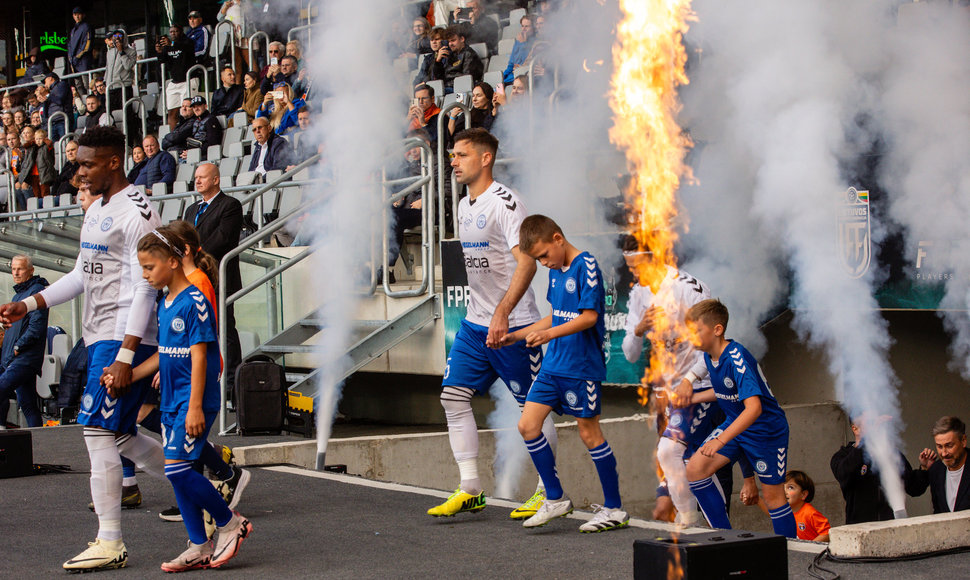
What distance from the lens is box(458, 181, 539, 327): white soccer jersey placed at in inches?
235

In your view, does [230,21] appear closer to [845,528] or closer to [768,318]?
[768,318]

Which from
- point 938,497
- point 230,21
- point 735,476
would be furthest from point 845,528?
point 230,21

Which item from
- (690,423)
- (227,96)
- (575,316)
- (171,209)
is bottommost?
(690,423)

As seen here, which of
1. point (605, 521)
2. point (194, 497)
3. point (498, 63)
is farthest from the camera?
point (498, 63)

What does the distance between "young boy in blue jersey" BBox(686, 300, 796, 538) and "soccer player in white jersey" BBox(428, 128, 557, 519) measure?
0.89m

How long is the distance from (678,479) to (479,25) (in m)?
8.00

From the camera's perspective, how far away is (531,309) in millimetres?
6000

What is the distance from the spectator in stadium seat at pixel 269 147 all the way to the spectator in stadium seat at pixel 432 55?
171cm

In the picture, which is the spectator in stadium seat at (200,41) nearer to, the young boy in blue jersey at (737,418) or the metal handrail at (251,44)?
the metal handrail at (251,44)

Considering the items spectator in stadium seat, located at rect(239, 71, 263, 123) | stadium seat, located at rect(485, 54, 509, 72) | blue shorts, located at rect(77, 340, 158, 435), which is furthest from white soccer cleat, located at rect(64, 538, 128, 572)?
spectator in stadium seat, located at rect(239, 71, 263, 123)

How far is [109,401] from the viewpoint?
5.17 m

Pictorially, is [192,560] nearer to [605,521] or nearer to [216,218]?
[605,521]

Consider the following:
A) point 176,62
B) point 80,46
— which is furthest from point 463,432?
point 80,46

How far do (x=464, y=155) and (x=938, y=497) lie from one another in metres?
3.68
